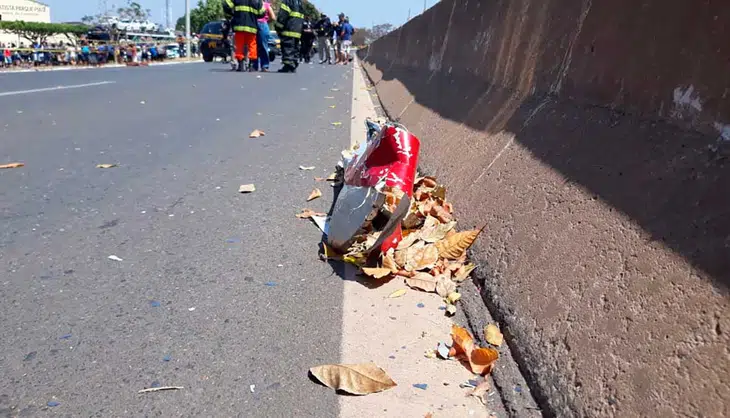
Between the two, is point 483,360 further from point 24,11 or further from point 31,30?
point 24,11

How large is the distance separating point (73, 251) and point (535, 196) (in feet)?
7.74

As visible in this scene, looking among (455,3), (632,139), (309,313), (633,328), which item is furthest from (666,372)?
(455,3)

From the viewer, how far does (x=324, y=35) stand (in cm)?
3073

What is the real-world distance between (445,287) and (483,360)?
687mm

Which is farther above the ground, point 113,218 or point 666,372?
point 666,372

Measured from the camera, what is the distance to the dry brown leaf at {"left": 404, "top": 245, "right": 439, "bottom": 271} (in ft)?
9.96

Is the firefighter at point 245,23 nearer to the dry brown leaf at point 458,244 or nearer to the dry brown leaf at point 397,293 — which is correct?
the dry brown leaf at point 458,244

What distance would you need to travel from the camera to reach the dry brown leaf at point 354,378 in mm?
2088

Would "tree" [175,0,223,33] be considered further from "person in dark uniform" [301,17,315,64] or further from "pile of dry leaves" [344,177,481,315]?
"pile of dry leaves" [344,177,481,315]

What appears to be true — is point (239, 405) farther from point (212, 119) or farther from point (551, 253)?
point (212, 119)

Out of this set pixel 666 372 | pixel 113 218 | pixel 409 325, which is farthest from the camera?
pixel 113 218

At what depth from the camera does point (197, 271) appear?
9.95 feet

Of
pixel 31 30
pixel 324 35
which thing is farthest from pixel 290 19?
pixel 31 30

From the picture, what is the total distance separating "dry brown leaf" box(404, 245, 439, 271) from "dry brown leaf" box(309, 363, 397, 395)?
0.91 metres
